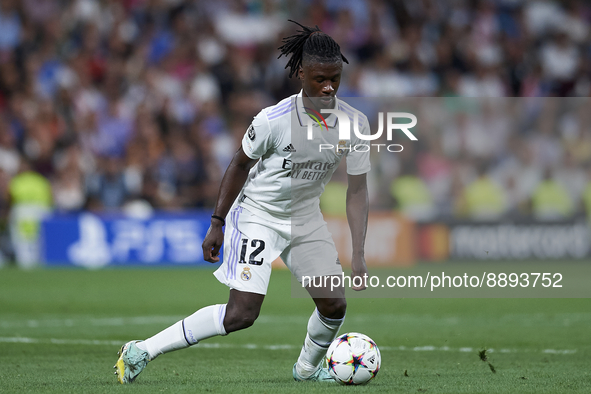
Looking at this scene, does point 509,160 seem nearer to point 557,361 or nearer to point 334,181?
point 334,181

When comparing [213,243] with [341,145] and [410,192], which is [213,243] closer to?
[341,145]

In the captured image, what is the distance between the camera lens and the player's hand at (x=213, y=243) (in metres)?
5.12

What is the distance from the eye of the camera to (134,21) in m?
18.1

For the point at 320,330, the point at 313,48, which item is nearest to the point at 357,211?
the point at 320,330

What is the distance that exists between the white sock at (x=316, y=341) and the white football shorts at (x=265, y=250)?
0.34 metres

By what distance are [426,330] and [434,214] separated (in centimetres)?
746

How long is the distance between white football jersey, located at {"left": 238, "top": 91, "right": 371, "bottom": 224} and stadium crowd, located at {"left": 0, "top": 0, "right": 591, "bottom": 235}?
1035cm

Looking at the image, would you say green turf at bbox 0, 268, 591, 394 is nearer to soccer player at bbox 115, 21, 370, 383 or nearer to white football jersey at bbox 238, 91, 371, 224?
soccer player at bbox 115, 21, 370, 383

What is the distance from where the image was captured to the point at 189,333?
5.36 metres

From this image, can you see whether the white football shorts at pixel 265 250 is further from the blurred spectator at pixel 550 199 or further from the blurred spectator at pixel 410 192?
the blurred spectator at pixel 550 199

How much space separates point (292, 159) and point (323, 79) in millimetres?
541

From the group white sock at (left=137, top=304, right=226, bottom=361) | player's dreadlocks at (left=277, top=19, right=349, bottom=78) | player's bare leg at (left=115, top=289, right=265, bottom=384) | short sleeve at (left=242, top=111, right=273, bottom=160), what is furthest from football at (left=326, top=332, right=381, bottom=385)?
player's dreadlocks at (left=277, top=19, right=349, bottom=78)

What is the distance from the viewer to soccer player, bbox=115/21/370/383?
526 centimetres

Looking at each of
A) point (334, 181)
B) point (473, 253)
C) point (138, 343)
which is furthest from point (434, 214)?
point (138, 343)
